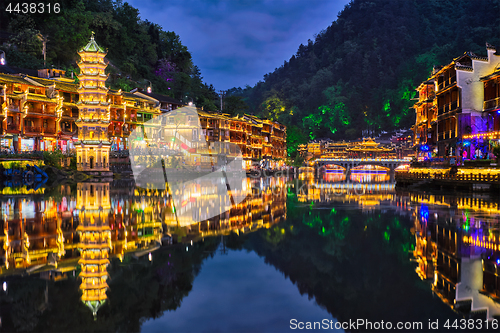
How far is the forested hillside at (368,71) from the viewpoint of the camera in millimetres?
142375

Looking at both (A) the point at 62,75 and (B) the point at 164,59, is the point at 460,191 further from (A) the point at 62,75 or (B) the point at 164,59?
(B) the point at 164,59

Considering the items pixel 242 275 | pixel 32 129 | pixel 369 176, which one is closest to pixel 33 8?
pixel 32 129

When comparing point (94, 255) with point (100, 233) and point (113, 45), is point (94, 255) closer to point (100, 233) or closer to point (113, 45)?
point (100, 233)

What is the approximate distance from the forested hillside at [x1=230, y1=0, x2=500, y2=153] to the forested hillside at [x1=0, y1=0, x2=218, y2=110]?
170ft

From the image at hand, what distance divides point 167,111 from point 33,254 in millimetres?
71562

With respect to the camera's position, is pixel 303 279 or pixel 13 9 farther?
pixel 13 9

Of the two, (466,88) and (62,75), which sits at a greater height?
(62,75)

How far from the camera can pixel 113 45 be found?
269 feet

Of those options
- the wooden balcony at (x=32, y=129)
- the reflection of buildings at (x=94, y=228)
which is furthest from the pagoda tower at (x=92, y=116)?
the reflection of buildings at (x=94, y=228)

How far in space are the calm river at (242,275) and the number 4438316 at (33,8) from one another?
6357 centimetres

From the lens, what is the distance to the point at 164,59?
97.8 m

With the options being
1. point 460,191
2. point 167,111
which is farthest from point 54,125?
point 460,191

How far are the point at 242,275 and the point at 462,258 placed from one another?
18.0 feet

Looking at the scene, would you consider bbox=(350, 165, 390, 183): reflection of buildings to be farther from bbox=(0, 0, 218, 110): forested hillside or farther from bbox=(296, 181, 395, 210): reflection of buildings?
bbox=(0, 0, 218, 110): forested hillside
